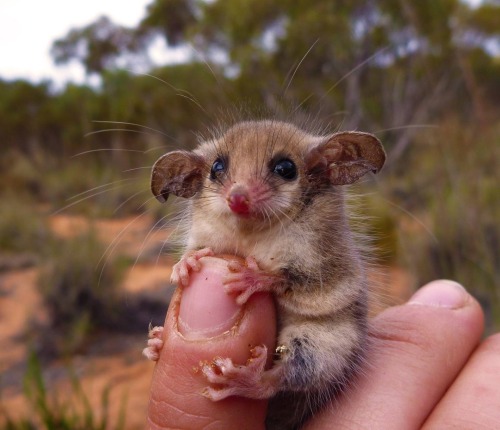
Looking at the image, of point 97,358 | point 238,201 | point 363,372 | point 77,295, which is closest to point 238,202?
point 238,201

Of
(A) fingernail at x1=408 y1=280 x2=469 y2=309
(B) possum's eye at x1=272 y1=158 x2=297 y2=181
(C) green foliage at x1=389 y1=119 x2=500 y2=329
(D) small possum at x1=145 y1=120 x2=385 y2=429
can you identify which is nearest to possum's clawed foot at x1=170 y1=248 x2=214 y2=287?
(D) small possum at x1=145 y1=120 x2=385 y2=429

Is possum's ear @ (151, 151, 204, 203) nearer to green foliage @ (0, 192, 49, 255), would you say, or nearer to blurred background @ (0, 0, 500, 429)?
blurred background @ (0, 0, 500, 429)

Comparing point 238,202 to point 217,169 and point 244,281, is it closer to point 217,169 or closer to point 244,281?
point 244,281

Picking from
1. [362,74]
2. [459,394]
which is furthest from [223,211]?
[362,74]

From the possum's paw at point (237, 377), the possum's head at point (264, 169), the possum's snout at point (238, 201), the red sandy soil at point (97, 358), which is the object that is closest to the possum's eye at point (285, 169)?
the possum's head at point (264, 169)

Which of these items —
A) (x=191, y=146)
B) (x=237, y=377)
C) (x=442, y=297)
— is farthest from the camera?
(x=191, y=146)

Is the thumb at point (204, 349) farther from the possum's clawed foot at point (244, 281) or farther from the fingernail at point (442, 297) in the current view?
the fingernail at point (442, 297)
